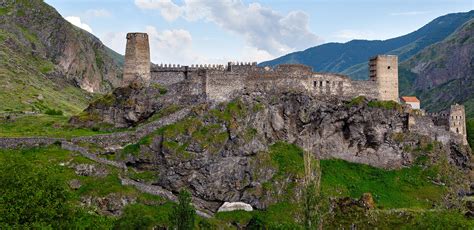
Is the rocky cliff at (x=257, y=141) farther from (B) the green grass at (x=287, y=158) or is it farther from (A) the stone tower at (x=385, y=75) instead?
(A) the stone tower at (x=385, y=75)

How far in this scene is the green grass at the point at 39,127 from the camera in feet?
266

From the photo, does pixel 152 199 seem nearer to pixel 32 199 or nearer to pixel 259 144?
pixel 259 144

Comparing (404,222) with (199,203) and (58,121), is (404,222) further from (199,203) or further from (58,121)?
(58,121)

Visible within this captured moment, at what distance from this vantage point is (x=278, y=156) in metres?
86.4

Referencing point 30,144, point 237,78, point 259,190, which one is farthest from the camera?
point 237,78

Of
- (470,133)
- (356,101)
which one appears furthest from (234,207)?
(470,133)

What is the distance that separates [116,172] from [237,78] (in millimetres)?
23414

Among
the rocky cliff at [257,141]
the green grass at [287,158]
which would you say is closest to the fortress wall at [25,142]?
the rocky cliff at [257,141]

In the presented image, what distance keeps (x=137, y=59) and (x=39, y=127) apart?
Result: 689 inches

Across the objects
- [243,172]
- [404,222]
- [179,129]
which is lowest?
[404,222]

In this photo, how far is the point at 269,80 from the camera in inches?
3548

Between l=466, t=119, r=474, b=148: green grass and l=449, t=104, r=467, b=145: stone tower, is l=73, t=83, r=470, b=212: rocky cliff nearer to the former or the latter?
l=449, t=104, r=467, b=145: stone tower

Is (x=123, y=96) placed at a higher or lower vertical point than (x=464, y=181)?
higher

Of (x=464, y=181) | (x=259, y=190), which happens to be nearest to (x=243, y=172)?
(x=259, y=190)
